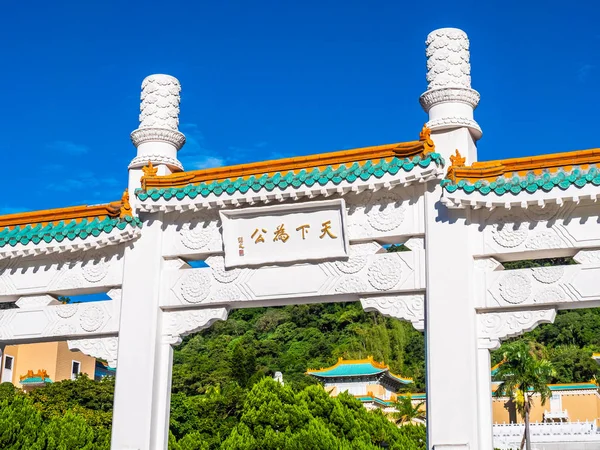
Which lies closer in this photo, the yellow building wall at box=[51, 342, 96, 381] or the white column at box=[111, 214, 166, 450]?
the white column at box=[111, 214, 166, 450]

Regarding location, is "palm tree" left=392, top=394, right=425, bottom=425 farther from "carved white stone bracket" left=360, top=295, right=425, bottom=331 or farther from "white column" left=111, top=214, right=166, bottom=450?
"carved white stone bracket" left=360, top=295, right=425, bottom=331

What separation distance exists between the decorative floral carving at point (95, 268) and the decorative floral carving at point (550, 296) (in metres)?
3.82

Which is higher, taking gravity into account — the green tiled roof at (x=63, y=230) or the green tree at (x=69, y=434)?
the green tiled roof at (x=63, y=230)

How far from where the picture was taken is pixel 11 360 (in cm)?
2611

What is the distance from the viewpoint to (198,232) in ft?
23.5

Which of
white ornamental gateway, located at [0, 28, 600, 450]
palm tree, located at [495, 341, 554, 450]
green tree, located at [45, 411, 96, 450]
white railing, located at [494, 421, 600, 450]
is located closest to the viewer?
white ornamental gateway, located at [0, 28, 600, 450]

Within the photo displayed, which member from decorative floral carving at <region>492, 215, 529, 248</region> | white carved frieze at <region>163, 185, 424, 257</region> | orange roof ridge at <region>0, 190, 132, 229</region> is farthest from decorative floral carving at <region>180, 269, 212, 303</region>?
decorative floral carving at <region>492, 215, 529, 248</region>

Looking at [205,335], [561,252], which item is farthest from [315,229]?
[205,335]

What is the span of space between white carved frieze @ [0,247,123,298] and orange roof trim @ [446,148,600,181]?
125 inches

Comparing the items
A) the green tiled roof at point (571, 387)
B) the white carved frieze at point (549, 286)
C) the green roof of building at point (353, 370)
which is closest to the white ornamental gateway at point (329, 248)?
the white carved frieze at point (549, 286)

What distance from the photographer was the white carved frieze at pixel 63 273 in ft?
24.5

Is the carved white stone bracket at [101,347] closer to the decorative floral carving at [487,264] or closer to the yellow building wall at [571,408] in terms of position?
the decorative floral carving at [487,264]

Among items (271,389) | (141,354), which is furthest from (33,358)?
(141,354)

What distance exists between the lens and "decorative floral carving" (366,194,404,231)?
656cm
